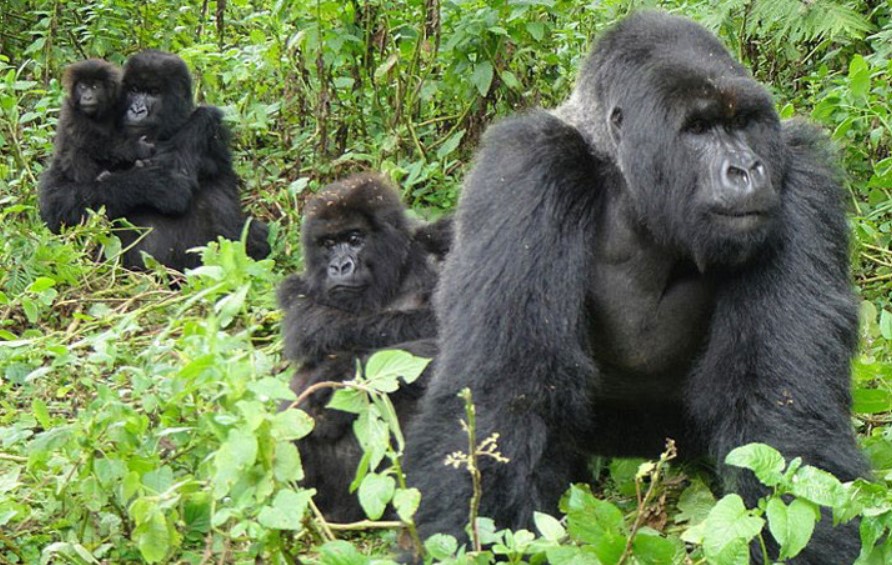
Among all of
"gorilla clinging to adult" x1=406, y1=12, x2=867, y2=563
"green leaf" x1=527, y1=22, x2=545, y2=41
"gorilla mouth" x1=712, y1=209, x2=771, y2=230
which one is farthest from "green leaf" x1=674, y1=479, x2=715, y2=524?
"green leaf" x1=527, y1=22, x2=545, y2=41

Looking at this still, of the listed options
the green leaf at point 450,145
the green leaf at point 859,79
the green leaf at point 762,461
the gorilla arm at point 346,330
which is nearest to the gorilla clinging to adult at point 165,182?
the green leaf at point 450,145

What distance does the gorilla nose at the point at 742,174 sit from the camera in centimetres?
338

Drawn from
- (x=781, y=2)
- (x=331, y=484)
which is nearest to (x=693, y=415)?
(x=331, y=484)

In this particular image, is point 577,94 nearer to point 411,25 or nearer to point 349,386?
point 349,386

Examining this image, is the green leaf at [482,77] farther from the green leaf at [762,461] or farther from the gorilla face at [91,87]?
the green leaf at [762,461]

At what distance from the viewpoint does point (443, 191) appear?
21.0 ft

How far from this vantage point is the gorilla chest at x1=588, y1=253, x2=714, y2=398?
3.83 metres

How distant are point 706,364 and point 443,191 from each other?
294 cm

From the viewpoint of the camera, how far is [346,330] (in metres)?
4.65

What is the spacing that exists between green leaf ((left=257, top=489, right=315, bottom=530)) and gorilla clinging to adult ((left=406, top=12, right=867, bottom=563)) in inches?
31.9

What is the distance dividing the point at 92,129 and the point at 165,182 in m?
0.57

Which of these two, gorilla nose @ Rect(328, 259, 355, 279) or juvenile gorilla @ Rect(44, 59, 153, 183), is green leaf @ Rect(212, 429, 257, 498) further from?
juvenile gorilla @ Rect(44, 59, 153, 183)

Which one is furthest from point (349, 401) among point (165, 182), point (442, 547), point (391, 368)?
point (165, 182)

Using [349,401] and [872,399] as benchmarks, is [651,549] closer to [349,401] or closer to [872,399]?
[349,401]
